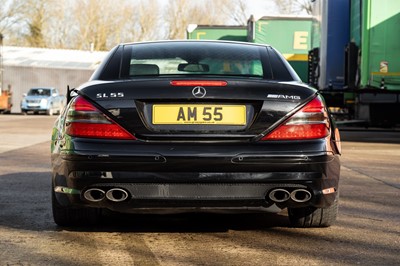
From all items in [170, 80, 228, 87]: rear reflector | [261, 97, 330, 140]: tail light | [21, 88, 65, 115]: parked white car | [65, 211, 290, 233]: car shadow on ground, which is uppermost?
[170, 80, 228, 87]: rear reflector

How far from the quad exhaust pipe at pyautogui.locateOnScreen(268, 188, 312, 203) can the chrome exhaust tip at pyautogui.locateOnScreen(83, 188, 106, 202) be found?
1021mm

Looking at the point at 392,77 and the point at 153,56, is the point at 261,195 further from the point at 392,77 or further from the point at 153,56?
the point at 392,77

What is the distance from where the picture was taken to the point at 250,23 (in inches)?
1014

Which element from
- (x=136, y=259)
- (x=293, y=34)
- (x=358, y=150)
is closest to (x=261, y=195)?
(x=136, y=259)

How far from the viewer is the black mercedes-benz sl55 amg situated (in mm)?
4980

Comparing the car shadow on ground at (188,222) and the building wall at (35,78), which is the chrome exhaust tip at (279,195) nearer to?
the car shadow on ground at (188,222)

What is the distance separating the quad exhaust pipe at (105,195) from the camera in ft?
16.6

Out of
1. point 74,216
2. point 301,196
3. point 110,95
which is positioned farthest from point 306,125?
point 74,216

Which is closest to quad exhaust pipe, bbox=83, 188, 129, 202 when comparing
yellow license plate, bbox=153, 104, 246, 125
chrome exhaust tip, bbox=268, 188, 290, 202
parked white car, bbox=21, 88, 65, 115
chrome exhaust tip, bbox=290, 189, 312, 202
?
yellow license plate, bbox=153, 104, 246, 125

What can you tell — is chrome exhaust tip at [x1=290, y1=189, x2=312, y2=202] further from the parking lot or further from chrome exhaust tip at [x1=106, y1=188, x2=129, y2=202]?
chrome exhaust tip at [x1=106, y1=188, x2=129, y2=202]

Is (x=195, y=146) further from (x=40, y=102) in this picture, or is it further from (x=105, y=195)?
(x=40, y=102)

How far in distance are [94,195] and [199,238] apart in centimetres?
82

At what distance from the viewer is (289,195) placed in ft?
16.8

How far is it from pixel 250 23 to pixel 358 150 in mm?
11516
